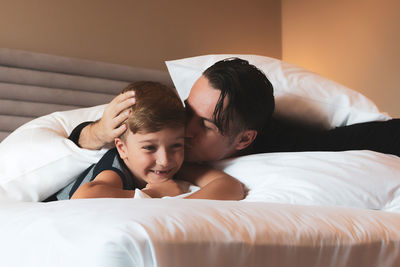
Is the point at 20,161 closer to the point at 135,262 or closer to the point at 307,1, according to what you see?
the point at 135,262

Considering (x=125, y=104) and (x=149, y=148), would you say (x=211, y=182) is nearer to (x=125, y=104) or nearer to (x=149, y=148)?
(x=149, y=148)

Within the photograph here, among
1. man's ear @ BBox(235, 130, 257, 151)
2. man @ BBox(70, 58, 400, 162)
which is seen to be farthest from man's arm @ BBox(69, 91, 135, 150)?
man's ear @ BBox(235, 130, 257, 151)

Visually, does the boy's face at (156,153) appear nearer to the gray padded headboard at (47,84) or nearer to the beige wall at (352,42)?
the gray padded headboard at (47,84)


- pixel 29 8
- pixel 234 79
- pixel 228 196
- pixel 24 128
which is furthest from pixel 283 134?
pixel 29 8

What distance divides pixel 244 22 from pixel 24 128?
2.08 meters

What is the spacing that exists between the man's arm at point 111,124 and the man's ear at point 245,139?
327 millimetres

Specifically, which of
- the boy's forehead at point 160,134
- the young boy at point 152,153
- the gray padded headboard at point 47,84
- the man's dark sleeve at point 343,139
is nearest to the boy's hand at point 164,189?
the young boy at point 152,153

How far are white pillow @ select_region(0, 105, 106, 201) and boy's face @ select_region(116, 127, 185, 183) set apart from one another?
156 mm

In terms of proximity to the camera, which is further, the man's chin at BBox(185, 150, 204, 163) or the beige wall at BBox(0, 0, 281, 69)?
the beige wall at BBox(0, 0, 281, 69)

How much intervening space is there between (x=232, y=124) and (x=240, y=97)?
0.26ft

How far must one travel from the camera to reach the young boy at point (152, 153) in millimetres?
1204

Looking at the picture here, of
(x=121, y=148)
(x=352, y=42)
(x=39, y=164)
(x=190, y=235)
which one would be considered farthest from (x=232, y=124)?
(x=352, y=42)

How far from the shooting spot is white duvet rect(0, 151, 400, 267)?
504 millimetres

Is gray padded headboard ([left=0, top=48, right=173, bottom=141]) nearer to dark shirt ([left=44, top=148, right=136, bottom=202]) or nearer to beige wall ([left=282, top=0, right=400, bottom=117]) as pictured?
dark shirt ([left=44, top=148, right=136, bottom=202])
